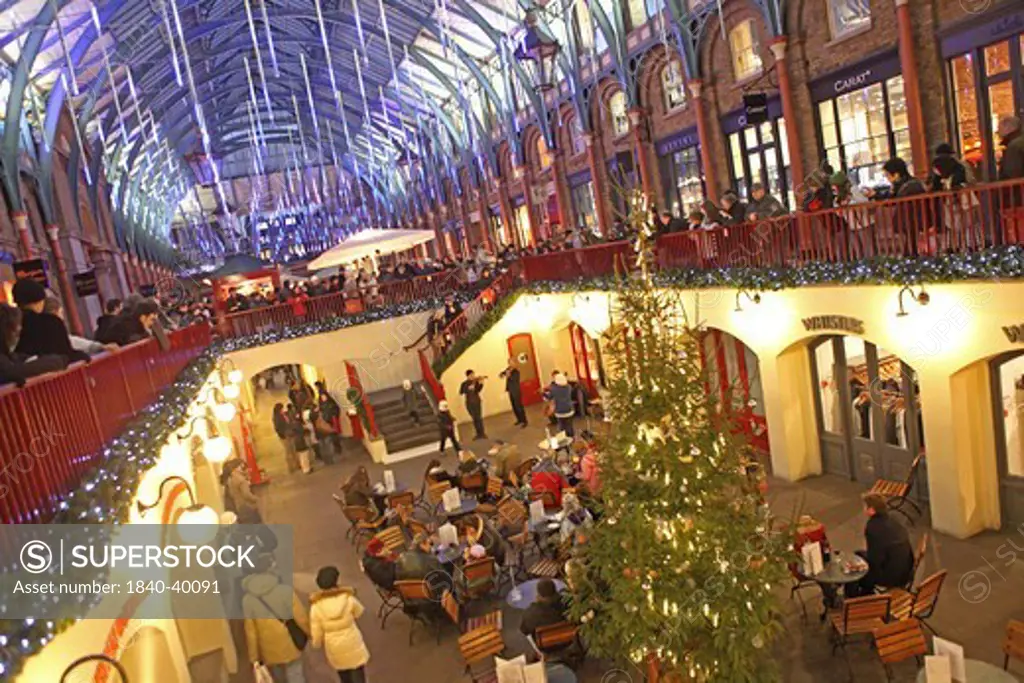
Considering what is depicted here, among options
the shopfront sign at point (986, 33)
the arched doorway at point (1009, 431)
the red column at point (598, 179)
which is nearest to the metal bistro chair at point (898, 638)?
the arched doorway at point (1009, 431)

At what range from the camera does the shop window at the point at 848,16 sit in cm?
1454

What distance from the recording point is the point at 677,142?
21.1 metres

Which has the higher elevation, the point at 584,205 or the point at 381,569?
the point at 584,205

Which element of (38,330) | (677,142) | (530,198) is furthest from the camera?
(530,198)

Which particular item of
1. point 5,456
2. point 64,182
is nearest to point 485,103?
point 64,182

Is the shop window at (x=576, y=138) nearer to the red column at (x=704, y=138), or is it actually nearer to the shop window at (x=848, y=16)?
the red column at (x=704, y=138)

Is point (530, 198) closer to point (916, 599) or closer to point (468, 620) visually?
point (468, 620)

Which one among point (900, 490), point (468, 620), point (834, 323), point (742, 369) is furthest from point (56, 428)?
point (742, 369)

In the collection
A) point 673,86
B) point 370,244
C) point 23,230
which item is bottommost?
point 370,244

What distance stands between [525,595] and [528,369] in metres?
A: 14.8

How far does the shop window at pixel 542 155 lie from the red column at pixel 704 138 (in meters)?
10.5

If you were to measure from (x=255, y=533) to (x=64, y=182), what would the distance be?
2041 centimetres

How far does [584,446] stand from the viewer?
44.7ft

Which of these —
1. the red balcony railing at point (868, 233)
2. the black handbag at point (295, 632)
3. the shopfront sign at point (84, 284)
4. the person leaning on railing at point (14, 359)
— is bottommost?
the black handbag at point (295, 632)
